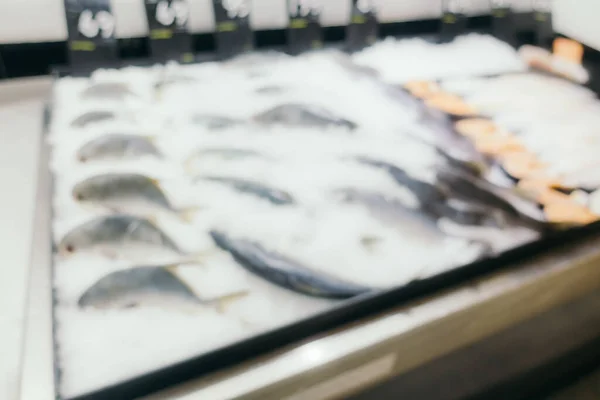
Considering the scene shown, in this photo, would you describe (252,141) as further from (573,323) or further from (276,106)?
(573,323)

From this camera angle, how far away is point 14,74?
46.3 inches

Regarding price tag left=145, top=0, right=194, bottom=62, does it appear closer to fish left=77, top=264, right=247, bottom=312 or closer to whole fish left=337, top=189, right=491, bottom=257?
whole fish left=337, top=189, right=491, bottom=257

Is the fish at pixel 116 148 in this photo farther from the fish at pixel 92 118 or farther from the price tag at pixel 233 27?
the price tag at pixel 233 27

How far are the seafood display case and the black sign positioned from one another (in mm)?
66

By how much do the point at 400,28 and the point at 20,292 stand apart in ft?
3.97

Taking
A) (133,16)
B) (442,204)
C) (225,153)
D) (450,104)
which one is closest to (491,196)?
(442,204)

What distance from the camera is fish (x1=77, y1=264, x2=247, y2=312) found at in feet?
2.22

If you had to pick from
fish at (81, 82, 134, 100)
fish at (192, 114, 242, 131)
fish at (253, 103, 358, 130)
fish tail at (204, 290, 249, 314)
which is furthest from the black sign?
fish tail at (204, 290, 249, 314)

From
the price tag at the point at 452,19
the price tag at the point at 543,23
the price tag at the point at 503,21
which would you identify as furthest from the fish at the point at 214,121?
the price tag at the point at 543,23

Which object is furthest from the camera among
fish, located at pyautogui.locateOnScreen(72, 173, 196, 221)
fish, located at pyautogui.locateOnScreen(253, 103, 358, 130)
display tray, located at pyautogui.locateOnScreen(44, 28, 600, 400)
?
fish, located at pyautogui.locateOnScreen(253, 103, 358, 130)

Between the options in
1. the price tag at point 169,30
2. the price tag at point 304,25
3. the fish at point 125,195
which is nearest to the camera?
the fish at point 125,195

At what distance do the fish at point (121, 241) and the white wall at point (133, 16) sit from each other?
607mm

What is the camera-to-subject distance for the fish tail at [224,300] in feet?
2.27

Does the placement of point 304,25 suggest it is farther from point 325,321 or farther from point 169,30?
point 325,321
